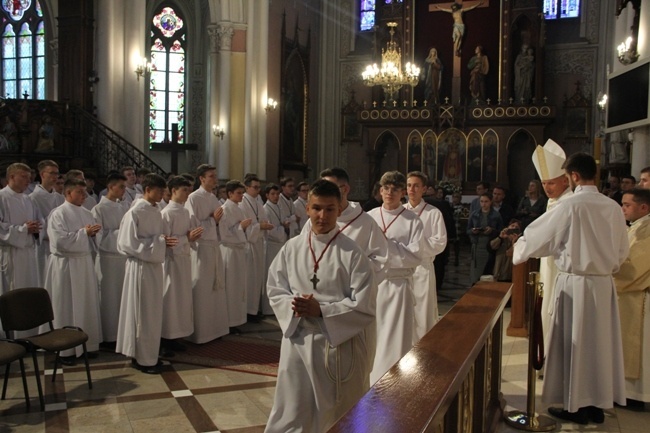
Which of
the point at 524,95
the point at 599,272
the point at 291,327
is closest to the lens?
the point at 291,327

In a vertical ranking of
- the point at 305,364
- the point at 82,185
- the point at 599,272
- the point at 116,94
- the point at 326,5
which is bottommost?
the point at 305,364

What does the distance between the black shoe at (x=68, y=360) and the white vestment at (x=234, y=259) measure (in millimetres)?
2125

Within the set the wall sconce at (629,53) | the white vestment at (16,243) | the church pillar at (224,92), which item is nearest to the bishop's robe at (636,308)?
the white vestment at (16,243)

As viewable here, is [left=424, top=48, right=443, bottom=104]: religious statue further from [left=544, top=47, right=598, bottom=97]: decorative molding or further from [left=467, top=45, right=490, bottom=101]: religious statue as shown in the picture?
[left=544, top=47, right=598, bottom=97]: decorative molding

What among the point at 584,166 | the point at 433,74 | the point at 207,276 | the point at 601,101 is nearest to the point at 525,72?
the point at 601,101

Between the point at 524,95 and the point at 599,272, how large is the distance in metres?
16.8

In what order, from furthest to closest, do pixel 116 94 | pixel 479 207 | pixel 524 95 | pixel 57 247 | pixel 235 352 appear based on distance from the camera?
pixel 524 95 → pixel 116 94 → pixel 479 207 → pixel 235 352 → pixel 57 247

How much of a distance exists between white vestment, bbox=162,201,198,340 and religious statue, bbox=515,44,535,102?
52.0ft

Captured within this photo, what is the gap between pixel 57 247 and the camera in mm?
6812

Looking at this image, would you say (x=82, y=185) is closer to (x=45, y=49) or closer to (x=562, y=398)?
(x=562, y=398)

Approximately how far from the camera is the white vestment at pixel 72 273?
6777mm

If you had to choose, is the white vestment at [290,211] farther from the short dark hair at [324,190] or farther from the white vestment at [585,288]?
the short dark hair at [324,190]

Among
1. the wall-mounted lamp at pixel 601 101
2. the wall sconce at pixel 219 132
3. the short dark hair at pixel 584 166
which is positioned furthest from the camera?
the wall-mounted lamp at pixel 601 101

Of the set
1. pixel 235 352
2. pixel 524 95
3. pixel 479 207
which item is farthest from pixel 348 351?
pixel 524 95
